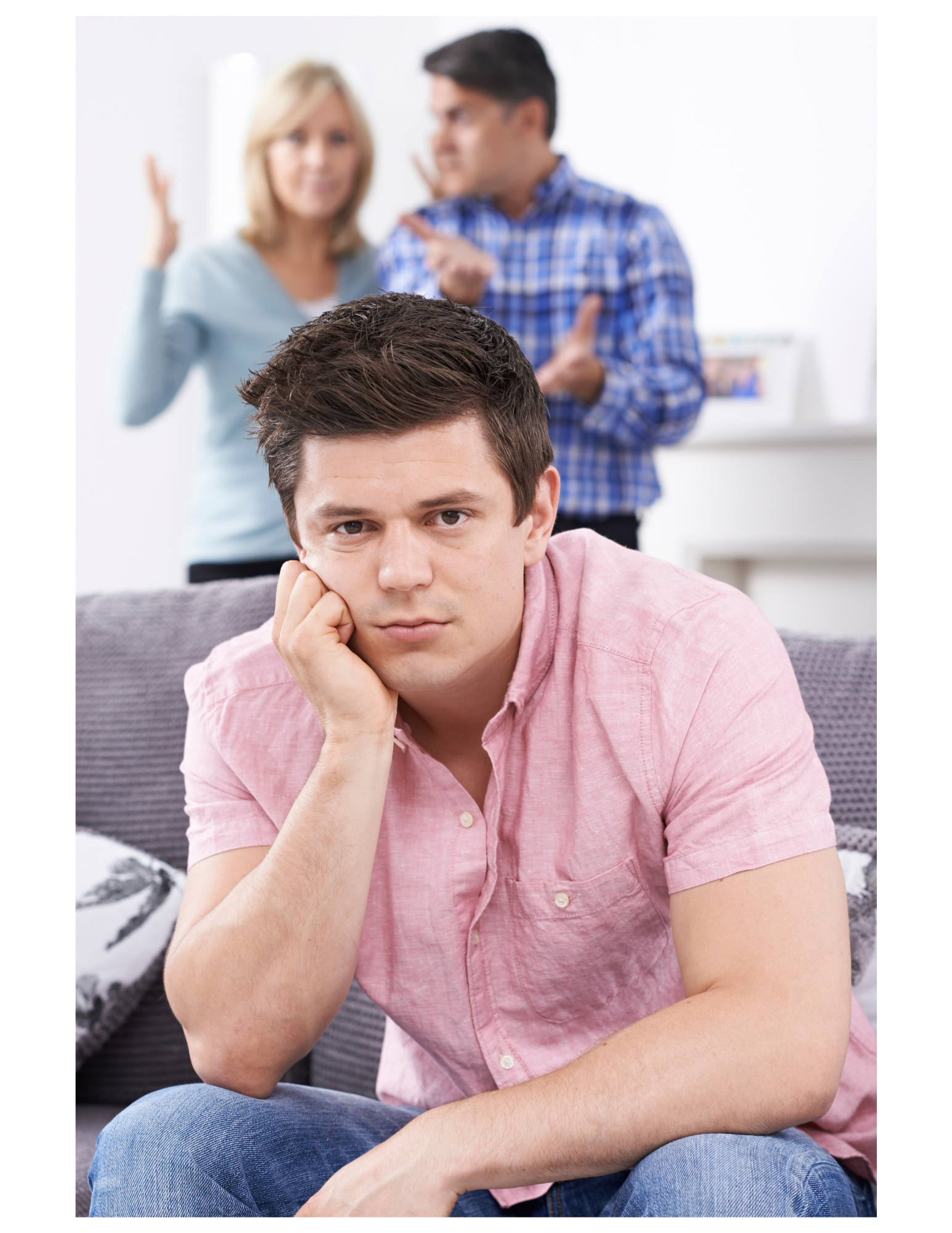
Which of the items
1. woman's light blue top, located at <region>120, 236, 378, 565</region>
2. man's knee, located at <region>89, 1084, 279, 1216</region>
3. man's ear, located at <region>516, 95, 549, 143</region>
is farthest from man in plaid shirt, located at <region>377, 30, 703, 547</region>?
man's knee, located at <region>89, 1084, 279, 1216</region>

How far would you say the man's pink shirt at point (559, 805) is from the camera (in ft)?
3.05

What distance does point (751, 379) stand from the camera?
2953 mm

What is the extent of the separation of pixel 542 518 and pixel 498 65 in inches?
51.6

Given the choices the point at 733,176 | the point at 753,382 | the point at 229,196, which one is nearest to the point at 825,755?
the point at 753,382

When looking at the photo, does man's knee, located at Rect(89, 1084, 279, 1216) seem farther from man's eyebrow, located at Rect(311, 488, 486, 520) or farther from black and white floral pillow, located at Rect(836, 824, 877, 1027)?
black and white floral pillow, located at Rect(836, 824, 877, 1027)

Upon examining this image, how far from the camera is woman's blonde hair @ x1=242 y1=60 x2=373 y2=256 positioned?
207 centimetres

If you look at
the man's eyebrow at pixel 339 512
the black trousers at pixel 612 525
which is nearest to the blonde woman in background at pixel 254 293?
the black trousers at pixel 612 525

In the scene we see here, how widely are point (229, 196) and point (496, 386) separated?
2.48 m

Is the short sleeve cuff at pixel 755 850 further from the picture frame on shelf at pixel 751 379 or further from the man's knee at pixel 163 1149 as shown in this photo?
the picture frame on shelf at pixel 751 379

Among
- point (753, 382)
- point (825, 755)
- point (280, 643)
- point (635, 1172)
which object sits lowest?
point (635, 1172)

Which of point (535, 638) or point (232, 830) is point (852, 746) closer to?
point (535, 638)

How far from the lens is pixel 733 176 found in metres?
2.98

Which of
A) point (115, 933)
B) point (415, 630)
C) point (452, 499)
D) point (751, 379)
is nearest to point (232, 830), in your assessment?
point (415, 630)
